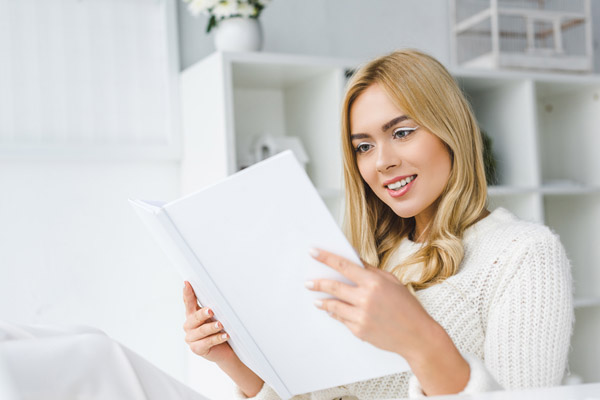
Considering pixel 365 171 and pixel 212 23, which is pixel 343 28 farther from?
pixel 365 171

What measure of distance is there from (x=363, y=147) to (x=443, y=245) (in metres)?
0.26

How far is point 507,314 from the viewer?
116 centimetres

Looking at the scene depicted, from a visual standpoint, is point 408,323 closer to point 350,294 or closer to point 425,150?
point 350,294

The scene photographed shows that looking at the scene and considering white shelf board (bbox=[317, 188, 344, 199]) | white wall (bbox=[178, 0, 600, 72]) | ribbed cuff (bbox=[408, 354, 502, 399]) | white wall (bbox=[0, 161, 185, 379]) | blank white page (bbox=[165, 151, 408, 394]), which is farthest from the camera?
white wall (bbox=[178, 0, 600, 72])

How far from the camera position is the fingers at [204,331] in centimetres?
118

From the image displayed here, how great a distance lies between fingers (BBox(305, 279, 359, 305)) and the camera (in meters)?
0.88

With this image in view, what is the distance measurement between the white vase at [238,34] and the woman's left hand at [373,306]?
53.7 inches

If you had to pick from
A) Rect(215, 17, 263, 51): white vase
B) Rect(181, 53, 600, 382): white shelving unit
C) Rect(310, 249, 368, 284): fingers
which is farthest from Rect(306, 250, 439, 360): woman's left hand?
Rect(215, 17, 263, 51): white vase

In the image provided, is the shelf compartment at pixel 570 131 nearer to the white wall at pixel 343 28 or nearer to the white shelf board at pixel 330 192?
the white wall at pixel 343 28

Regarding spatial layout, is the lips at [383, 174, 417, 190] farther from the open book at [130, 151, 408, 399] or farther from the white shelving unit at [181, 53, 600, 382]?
the white shelving unit at [181, 53, 600, 382]

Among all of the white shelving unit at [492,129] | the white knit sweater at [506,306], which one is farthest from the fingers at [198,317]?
the white shelving unit at [492,129]

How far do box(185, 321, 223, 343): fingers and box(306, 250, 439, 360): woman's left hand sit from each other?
327 mm

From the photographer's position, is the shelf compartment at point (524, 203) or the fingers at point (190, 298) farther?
the shelf compartment at point (524, 203)

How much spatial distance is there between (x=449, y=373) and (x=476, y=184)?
0.50m
